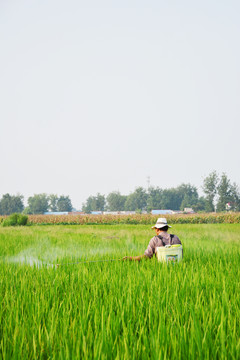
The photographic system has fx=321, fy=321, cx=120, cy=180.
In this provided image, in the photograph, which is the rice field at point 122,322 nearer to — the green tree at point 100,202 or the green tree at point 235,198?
the green tree at point 235,198

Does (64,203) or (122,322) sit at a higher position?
(64,203)

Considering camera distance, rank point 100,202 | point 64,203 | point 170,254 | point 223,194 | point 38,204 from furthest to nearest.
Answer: point 100,202 → point 64,203 → point 38,204 → point 223,194 → point 170,254

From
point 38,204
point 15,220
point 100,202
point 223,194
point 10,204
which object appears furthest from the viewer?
point 100,202

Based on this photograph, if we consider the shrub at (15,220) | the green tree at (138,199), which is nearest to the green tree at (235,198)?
the green tree at (138,199)

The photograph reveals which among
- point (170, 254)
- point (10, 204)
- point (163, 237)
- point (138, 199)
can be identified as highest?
point (138, 199)

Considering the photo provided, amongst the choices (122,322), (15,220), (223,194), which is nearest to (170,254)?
(122,322)

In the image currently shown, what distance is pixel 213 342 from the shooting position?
211cm

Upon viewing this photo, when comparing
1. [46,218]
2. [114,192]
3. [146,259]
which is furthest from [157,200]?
[146,259]

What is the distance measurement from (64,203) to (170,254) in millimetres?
111719

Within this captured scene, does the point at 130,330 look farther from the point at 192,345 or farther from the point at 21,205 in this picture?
the point at 21,205

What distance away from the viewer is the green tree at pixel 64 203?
114m

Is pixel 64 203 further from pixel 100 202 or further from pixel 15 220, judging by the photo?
pixel 15 220

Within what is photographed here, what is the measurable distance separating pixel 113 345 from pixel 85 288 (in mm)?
1754

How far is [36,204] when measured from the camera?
349 feet
